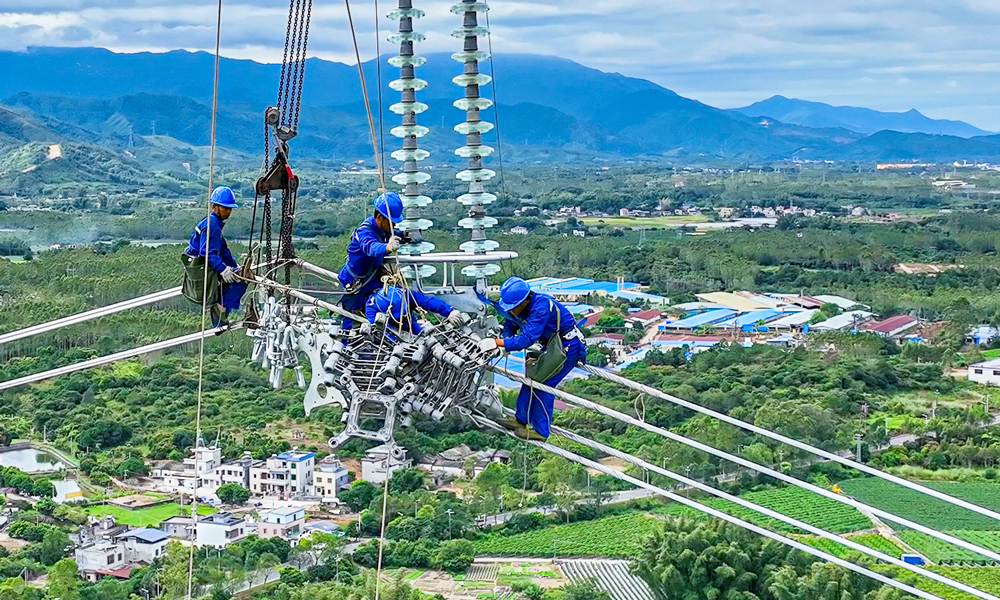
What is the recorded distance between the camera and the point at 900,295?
44.0m

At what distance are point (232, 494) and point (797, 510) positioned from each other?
8753 mm

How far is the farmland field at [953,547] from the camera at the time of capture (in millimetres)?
20156

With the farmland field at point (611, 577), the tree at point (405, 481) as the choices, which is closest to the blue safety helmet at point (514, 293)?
the farmland field at point (611, 577)

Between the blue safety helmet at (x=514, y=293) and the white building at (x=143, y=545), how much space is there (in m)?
13.3

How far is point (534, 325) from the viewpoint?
26.7ft

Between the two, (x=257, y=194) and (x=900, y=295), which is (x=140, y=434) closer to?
(x=257, y=194)

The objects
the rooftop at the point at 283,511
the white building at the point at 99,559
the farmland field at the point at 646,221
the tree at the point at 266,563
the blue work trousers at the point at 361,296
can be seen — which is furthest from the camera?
the farmland field at the point at 646,221

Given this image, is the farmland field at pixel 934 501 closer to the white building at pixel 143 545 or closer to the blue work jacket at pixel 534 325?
the white building at pixel 143 545

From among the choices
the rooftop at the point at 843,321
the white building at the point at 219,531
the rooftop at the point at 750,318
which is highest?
the rooftop at the point at 843,321

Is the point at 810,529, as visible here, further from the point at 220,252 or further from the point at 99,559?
the point at 99,559

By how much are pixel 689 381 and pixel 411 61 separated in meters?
22.6

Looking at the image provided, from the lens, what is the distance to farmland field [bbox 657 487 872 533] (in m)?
21.7

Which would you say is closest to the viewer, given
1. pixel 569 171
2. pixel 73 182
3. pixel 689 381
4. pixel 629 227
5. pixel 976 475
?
pixel 976 475

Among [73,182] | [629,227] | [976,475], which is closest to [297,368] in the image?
[976,475]
